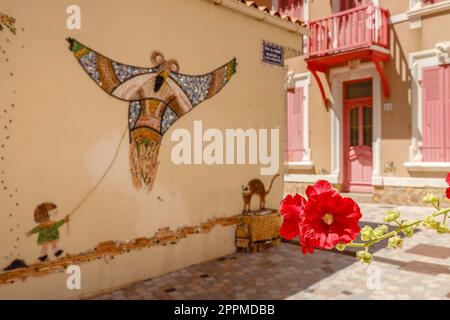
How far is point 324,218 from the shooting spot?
831mm

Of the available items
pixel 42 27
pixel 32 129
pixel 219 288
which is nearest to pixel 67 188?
pixel 32 129

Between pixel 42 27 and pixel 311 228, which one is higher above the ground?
pixel 42 27

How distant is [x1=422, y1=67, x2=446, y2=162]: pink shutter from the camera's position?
8977mm

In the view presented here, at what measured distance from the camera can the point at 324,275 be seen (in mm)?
4734

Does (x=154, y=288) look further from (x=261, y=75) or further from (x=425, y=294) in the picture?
(x=261, y=75)

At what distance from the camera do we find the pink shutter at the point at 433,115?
29.5ft

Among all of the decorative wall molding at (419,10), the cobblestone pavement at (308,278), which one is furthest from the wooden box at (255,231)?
the decorative wall molding at (419,10)

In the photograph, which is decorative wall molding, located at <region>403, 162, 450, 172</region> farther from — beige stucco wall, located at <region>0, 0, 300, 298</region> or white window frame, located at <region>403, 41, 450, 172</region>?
beige stucco wall, located at <region>0, 0, 300, 298</region>

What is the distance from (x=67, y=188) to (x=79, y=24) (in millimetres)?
1748

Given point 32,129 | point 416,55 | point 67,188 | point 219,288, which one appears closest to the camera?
point 32,129

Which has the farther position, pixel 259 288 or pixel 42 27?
pixel 259 288

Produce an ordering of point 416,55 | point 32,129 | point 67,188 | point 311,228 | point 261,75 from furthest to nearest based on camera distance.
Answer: point 416,55, point 261,75, point 67,188, point 32,129, point 311,228

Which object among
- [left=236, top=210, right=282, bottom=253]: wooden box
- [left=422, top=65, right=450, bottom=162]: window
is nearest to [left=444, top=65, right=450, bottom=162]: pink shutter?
[left=422, top=65, right=450, bottom=162]: window

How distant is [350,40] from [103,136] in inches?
330
